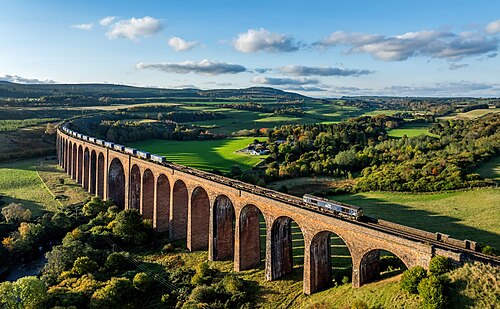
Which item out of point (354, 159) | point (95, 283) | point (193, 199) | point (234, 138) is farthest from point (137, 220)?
point (234, 138)

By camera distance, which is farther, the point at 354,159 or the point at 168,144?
the point at 168,144

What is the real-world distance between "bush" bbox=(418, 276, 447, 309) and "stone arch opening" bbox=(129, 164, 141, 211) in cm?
4299

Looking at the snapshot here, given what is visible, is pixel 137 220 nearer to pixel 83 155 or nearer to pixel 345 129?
pixel 83 155

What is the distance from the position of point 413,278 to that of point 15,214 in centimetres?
5322

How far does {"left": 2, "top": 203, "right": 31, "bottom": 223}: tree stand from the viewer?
177 feet

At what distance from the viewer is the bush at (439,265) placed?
2377cm

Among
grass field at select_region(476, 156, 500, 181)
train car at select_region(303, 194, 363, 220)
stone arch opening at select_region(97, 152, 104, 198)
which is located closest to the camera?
train car at select_region(303, 194, 363, 220)

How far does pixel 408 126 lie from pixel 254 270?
106 meters

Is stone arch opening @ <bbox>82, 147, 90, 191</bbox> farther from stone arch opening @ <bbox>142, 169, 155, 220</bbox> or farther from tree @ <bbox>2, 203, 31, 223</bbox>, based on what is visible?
stone arch opening @ <bbox>142, 169, 155, 220</bbox>

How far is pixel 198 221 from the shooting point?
147ft

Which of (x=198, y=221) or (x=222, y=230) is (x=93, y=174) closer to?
(x=198, y=221)

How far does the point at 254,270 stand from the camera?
37.8 metres

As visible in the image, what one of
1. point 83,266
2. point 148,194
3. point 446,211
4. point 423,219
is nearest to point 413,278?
point 423,219

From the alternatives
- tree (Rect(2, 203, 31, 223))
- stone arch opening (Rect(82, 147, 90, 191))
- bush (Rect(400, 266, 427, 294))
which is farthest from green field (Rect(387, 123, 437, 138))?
tree (Rect(2, 203, 31, 223))
